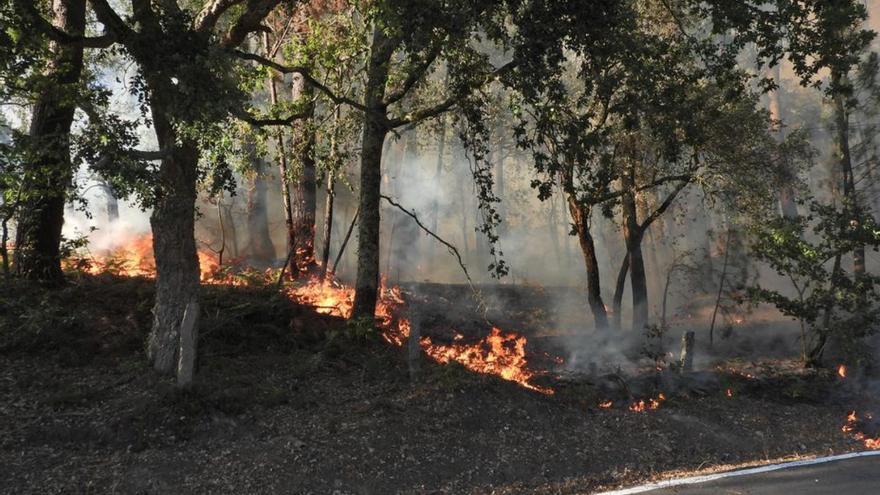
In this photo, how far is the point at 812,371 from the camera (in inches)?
580

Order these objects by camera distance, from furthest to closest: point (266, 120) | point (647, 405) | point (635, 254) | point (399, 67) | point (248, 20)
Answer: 1. point (635, 254)
2. point (399, 67)
3. point (647, 405)
4. point (266, 120)
5. point (248, 20)

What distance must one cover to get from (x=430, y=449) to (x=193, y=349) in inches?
144

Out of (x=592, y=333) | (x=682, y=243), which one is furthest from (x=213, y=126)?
(x=682, y=243)

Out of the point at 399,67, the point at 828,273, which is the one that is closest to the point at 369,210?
the point at 399,67

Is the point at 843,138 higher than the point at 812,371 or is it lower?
higher

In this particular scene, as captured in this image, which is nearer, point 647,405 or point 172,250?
point 172,250

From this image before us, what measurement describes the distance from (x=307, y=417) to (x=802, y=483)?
270 inches

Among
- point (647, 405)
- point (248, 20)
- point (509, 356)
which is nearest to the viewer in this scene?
point (248, 20)

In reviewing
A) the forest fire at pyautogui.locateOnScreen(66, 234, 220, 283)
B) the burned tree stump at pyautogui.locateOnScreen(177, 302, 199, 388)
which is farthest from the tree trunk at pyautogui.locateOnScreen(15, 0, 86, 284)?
the burned tree stump at pyautogui.locateOnScreen(177, 302, 199, 388)

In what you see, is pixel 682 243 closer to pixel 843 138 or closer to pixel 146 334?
pixel 843 138

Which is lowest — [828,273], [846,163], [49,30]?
[828,273]

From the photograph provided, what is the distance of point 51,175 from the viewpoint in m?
8.88

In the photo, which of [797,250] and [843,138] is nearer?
[797,250]

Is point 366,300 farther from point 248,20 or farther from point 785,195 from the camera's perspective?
point 785,195
